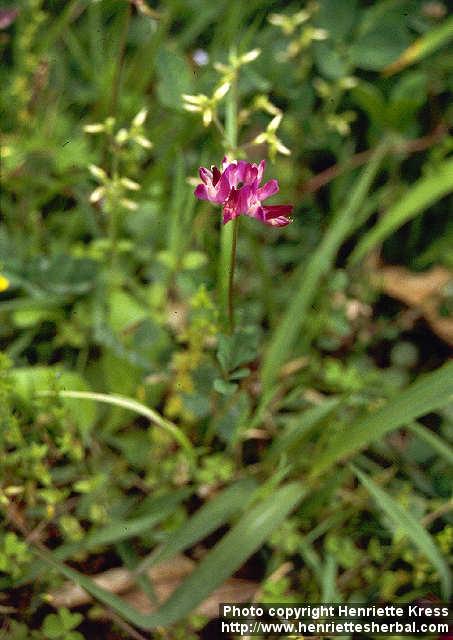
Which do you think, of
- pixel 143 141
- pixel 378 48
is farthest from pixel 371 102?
pixel 143 141

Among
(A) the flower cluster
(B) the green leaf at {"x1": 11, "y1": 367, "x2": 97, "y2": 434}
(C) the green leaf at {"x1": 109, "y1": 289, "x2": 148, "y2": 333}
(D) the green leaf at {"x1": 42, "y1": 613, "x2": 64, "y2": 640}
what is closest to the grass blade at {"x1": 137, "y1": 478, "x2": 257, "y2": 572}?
(D) the green leaf at {"x1": 42, "y1": 613, "x2": 64, "y2": 640}

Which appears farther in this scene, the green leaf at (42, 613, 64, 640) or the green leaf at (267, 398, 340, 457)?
the green leaf at (267, 398, 340, 457)

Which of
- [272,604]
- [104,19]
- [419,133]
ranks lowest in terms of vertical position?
[272,604]

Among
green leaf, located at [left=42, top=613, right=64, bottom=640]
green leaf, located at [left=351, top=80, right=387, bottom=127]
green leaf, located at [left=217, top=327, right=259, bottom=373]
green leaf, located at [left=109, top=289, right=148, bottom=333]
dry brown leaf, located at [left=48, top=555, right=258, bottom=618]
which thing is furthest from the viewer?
green leaf, located at [left=351, top=80, right=387, bottom=127]

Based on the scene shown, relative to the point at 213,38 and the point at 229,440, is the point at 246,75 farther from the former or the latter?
the point at 229,440

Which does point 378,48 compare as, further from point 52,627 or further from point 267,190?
point 52,627

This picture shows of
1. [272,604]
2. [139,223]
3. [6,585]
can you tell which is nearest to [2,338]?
[139,223]

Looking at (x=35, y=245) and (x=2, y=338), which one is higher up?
(x=35, y=245)

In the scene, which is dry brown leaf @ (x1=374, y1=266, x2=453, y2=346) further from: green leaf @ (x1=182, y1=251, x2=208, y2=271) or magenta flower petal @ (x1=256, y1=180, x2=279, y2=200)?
magenta flower petal @ (x1=256, y1=180, x2=279, y2=200)
